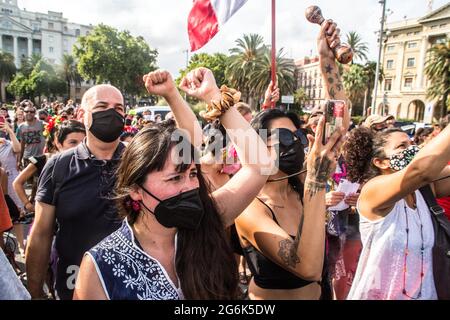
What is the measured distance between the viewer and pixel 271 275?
1949 millimetres

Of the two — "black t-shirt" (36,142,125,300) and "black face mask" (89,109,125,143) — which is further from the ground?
"black face mask" (89,109,125,143)

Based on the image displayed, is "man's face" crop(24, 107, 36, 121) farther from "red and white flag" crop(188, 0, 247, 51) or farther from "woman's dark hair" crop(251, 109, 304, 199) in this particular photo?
"woman's dark hair" crop(251, 109, 304, 199)

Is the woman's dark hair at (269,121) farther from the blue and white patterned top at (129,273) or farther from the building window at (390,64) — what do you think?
the building window at (390,64)

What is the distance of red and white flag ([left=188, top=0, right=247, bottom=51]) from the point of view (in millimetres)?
3486

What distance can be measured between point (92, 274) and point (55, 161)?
4.22 feet

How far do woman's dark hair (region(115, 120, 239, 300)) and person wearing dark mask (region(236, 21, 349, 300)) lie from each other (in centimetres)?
29

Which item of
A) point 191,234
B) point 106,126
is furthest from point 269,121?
point 106,126

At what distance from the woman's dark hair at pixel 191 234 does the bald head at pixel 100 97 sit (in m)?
1.03

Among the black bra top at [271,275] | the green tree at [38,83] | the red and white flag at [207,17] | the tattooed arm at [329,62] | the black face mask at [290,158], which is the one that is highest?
the green tree at [38,83]

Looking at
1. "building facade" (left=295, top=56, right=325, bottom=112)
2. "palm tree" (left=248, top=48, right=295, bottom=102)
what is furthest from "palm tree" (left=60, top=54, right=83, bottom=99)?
"building facade" (left=295, top=56, right=325, bottom=112)

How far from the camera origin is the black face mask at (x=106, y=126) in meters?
2.42

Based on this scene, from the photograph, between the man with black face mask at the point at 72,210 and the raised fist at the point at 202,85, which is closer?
the raised fist at the point at 202,85

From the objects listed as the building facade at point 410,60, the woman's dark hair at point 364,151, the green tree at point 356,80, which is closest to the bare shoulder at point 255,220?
the woman's dark hair at point 364,151
